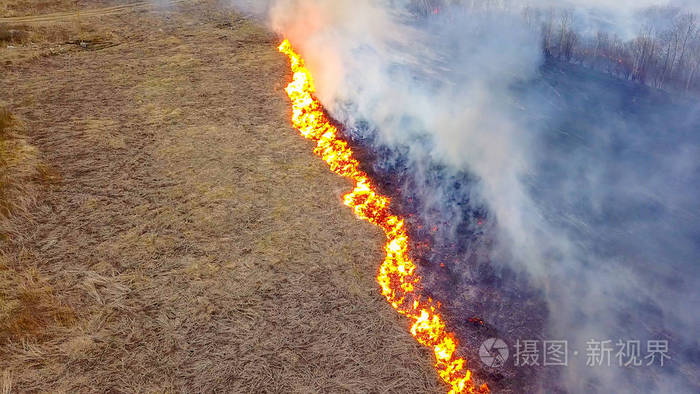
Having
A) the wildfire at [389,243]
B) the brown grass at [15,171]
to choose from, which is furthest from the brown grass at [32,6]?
the wildfire at [389,243]

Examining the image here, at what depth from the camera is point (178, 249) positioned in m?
9.29

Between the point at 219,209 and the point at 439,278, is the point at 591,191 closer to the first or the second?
the point at 439,278

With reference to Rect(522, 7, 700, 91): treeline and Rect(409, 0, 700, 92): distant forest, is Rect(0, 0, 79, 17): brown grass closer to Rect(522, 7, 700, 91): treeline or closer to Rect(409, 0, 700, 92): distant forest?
Rect(409, 0, 700, 92): distant forest

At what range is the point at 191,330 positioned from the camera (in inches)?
308

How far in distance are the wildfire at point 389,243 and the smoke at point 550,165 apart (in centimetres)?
71

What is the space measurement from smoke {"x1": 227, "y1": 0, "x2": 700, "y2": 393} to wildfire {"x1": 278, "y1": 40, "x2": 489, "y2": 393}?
0.71m

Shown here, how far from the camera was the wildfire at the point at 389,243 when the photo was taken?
744cm

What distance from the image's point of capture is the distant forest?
11672 mm

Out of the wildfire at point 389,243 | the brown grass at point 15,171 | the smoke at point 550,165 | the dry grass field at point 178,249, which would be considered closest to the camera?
the dry grass field at point 178,249

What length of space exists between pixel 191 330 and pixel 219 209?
10.4ft

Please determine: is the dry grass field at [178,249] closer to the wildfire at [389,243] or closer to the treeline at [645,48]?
the wildfire at [389,243]

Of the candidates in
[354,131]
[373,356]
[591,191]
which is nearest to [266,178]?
[354,131]

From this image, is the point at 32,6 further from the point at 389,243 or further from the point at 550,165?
the point at 550,165

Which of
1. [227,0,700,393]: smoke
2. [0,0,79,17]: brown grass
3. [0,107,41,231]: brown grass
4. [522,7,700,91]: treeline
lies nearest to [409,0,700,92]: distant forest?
[522,7,700,91]: treeline
